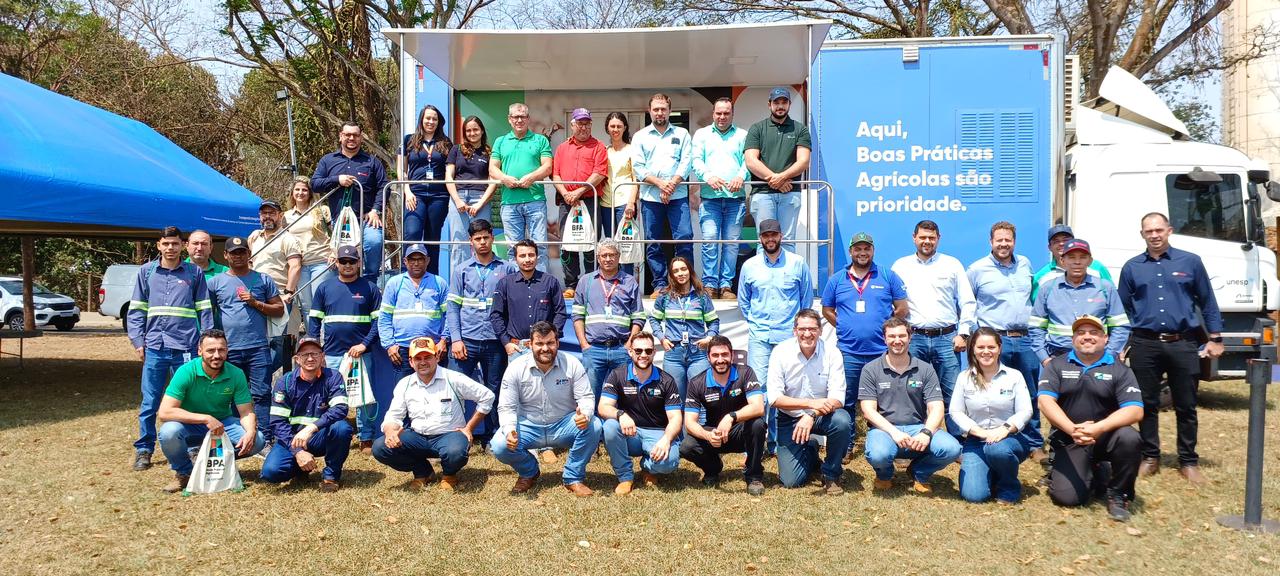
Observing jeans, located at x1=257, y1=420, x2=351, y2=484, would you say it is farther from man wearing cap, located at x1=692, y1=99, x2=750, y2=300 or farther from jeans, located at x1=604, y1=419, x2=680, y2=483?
man wearing cap, located at x1=692, y1=99, x2=750, y2=300

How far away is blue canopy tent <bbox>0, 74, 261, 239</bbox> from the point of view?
10.2 meters

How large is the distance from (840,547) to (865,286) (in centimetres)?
243

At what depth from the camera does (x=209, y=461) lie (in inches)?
263

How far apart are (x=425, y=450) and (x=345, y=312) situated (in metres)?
1.63

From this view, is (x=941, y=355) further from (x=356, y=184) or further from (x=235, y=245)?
(x=235, y=245)

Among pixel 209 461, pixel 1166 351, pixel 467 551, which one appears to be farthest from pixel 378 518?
pixel 1166 351

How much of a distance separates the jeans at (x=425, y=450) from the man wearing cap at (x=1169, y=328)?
5176 mm

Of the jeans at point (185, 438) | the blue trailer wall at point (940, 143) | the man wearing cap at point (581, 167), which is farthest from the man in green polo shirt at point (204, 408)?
the blue trailer wall at point (940, 143)

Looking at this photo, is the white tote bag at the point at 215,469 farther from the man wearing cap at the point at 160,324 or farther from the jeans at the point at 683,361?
the jeans at the point at 683,361

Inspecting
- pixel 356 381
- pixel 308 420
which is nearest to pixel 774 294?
pixel 356 381

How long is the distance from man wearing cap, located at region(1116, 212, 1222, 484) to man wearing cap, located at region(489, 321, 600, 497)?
4.22 metres

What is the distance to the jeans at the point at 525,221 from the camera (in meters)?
8.70

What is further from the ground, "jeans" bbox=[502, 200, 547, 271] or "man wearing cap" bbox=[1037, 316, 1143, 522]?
"jeans" bbox=[502, 200, 547, 271]

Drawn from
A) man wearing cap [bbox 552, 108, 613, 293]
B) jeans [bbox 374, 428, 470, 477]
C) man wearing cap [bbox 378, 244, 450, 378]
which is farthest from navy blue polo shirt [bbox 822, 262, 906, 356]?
man wearing cap [bbox 378, 244, 450, 378]
